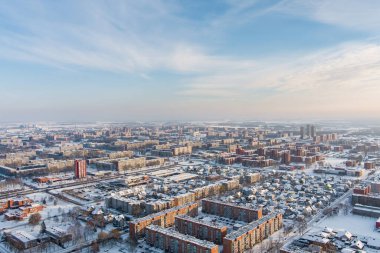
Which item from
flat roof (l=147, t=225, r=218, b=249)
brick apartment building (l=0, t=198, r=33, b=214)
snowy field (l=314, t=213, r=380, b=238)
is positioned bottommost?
snowy field (l=314, t=213, r=380, b=238)

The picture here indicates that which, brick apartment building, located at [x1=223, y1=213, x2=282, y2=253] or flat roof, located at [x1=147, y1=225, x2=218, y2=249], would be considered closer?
flat roof, located at [x1=147, y1=225, x2=218, y2=249]

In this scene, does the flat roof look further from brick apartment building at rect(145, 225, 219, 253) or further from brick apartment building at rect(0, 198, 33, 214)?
brick apartment building at rect(0, 198, 33, 214)

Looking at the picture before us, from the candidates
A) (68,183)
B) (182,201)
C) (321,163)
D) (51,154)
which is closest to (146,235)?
(182,201)

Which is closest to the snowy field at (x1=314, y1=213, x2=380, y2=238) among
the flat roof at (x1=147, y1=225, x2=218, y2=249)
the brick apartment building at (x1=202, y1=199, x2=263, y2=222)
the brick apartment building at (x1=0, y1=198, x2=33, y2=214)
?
the brick apartment building at (x1=202, y1=199, x2=263, y2=222)

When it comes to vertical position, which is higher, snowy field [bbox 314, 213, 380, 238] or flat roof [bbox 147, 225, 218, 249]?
flat roof [bbox 147, 225, 218, 249]

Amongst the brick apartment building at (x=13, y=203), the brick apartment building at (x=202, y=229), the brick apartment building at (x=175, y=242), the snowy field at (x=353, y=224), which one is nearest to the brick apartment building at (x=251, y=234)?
the brick apartment building at (x=175, y=242)

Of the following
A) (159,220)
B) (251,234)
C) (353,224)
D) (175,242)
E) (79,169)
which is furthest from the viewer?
(79,169)

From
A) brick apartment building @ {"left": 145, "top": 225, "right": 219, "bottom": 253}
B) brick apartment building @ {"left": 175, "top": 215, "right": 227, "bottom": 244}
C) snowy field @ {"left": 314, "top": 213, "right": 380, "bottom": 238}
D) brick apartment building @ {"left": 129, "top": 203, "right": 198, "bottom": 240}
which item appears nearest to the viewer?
brick apartment building @ {"left": 145, "top": 225, "right": 219, "bottom": 253}

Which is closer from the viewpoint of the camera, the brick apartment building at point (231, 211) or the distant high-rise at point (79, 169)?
the brick apartment building at point (231, 211)

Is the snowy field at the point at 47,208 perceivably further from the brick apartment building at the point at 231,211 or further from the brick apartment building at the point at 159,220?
the brick apartment building at the point at 231,211

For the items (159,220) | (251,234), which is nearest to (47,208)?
(159,220)

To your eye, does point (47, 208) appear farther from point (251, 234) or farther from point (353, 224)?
point (353, 224)
